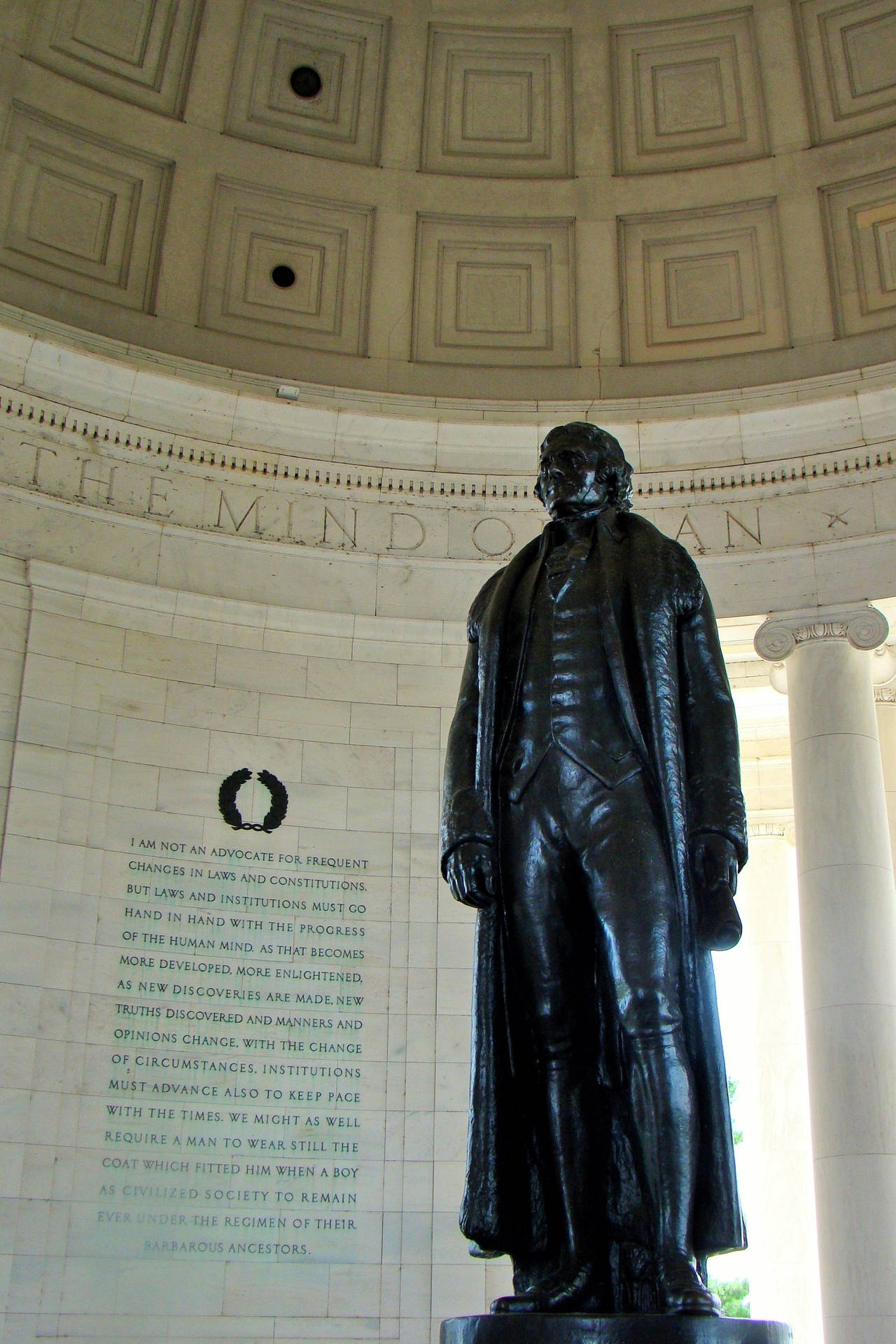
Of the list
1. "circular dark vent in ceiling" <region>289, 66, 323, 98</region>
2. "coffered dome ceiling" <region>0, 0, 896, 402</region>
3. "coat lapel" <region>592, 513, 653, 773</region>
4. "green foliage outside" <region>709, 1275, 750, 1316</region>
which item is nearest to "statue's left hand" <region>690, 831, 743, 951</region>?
"coat lapel" <region>592, 513, 653, 773</region>

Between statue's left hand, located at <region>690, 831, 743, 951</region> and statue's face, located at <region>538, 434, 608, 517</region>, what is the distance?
157 centimetres

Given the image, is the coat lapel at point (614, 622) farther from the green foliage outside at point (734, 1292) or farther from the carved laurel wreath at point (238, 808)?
the green foliage outside at point (734, 1292)

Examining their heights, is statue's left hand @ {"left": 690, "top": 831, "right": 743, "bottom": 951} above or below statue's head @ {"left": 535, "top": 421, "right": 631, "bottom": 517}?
below

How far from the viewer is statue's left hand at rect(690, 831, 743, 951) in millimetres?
5109

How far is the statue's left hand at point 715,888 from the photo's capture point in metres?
5.11

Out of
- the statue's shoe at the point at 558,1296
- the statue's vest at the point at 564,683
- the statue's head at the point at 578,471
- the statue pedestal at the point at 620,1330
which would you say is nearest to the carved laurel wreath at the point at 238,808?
the statue's head at the point at 578,471

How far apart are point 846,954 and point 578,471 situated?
7.47 metres

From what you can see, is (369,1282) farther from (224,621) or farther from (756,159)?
(756,159)

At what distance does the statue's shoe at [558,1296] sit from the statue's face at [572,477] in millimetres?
2883

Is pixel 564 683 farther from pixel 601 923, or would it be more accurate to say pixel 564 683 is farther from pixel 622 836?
pixel 601 923

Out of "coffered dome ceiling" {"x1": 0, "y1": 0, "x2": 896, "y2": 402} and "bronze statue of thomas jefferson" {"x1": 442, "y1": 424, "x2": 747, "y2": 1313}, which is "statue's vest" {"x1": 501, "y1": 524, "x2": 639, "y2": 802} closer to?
"bronze statue of thomas jefferson" {"x1": 442, "y1": 424, "x2": 747, "y2": 1313}

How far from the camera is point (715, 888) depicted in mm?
5184

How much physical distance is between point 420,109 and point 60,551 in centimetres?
637

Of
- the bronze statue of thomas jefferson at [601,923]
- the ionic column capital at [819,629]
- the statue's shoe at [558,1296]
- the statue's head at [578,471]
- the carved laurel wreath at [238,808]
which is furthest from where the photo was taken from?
the ionic column capital at [819,629]
